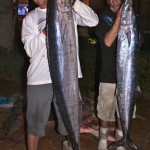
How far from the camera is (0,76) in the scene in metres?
9.71

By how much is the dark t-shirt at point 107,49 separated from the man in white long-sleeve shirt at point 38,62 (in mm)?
500

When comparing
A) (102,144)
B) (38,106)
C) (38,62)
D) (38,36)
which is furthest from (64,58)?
(102,144)

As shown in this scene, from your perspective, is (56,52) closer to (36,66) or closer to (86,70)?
(36,66)

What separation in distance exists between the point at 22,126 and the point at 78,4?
297 centimetres

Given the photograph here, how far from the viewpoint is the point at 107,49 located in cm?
487

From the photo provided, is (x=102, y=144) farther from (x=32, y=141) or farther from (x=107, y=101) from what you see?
(x=32, y=141)

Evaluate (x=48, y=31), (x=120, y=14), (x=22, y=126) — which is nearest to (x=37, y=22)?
(x=48, y=31)

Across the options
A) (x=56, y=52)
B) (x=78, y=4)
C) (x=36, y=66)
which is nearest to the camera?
(x=56, y=52)

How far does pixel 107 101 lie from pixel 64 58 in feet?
5.21

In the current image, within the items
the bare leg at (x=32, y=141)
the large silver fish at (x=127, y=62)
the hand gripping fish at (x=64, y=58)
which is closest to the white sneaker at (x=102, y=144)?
the large silver fish at (x=127, y=62)

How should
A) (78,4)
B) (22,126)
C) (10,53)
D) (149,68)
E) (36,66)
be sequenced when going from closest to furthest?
(78,4) → (36,66) → (22,126) → (149,68) → (10,53)

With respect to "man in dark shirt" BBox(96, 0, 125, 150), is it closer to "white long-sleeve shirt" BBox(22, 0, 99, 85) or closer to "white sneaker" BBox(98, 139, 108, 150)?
"white sneaker" BBox(98, 139, 108, 150)

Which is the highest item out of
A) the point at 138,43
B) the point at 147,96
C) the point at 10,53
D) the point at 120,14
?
the point at 120,14

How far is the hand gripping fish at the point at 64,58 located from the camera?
11.7 feet
